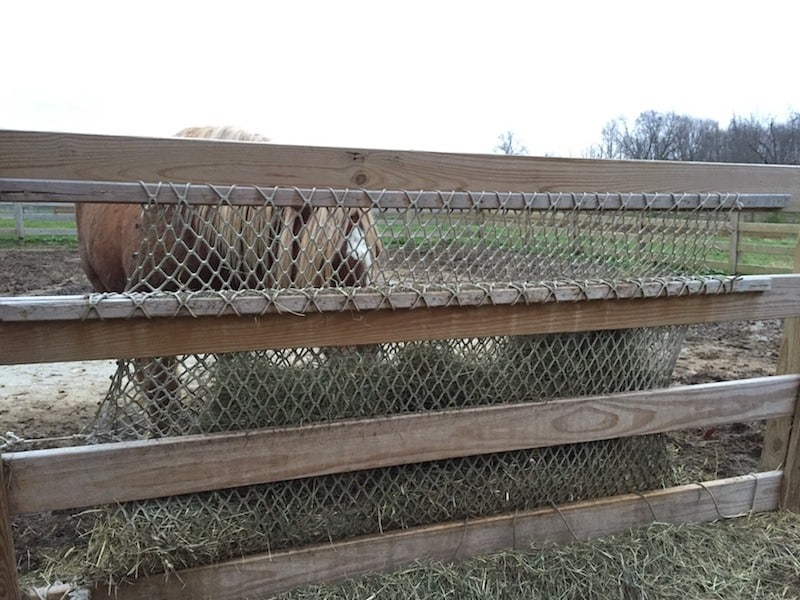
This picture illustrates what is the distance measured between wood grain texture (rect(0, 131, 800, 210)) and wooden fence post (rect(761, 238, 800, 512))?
0.81 m

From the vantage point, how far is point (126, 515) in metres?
1.75

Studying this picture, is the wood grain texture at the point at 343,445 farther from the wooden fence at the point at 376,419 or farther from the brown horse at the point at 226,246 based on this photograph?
the brown horse at the point at 226,246

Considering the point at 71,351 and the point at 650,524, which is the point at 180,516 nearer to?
the point at 71,351

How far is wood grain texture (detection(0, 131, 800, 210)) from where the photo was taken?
1539 millimetres

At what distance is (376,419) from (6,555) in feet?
3.61

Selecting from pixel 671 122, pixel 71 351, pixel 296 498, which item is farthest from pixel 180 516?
pixel 671 122

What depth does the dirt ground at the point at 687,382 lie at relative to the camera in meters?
3.34

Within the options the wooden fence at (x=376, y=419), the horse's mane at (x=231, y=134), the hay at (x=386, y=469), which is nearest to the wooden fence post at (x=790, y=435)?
the wooden fence at (x=376, y=419)

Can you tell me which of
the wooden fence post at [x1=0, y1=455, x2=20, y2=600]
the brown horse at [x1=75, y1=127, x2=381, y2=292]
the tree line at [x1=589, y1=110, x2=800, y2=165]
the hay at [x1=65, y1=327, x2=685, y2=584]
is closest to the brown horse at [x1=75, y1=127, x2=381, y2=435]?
the brown horse at [x1=75, y1=127, x2=381, y2=292]

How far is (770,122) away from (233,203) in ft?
38.3

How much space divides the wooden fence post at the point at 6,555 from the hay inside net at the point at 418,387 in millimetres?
187

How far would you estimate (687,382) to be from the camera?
4.48 meters

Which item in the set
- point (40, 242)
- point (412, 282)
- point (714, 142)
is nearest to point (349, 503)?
point (412, 282)

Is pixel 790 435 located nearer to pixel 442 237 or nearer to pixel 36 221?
pixel 442 237
